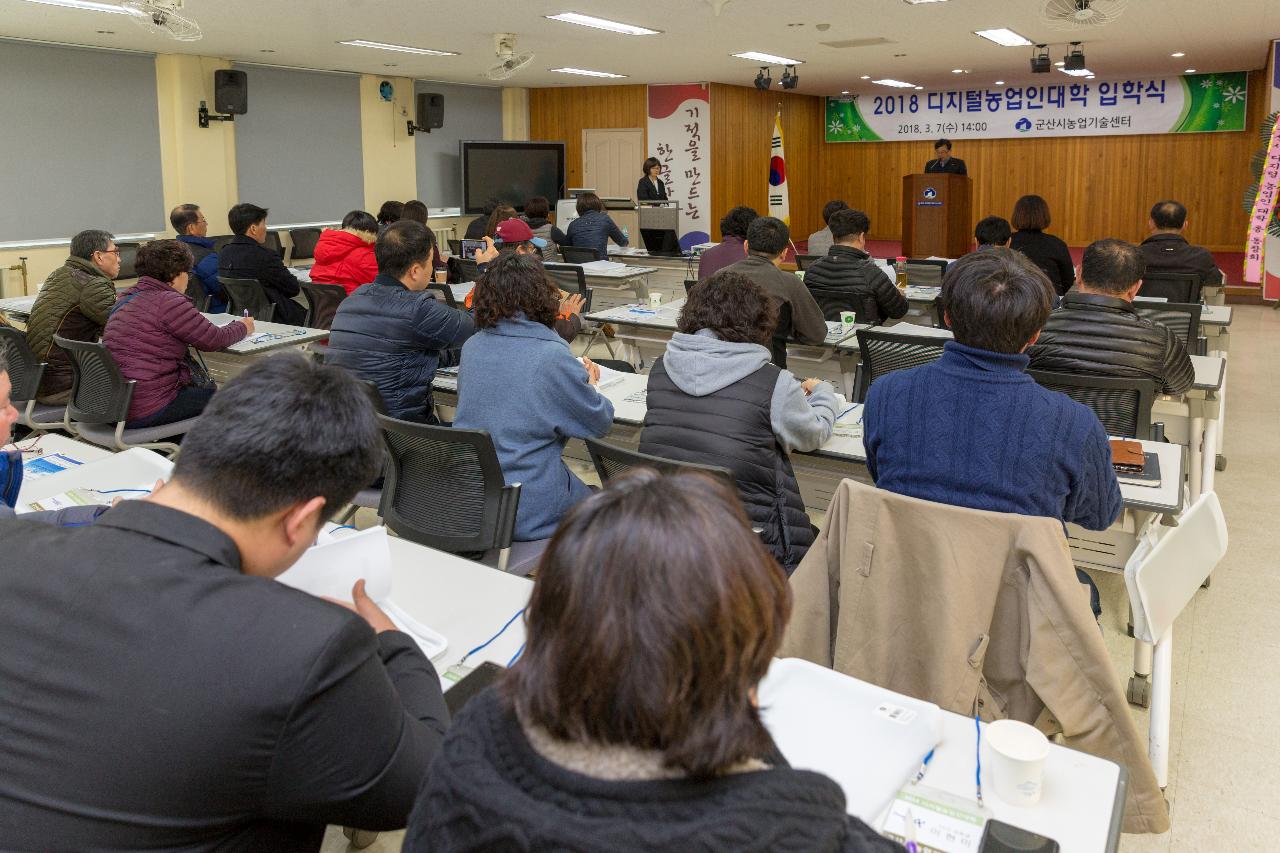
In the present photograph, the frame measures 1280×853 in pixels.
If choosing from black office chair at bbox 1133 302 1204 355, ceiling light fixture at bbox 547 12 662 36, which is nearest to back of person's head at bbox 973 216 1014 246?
black office chair at bbox 1133 302 1204 355

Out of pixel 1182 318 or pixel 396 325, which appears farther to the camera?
pixel 1182 318

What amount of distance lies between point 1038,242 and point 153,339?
198 inches

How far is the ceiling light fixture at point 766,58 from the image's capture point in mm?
10375

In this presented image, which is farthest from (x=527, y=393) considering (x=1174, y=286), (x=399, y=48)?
(x=399, y=48)

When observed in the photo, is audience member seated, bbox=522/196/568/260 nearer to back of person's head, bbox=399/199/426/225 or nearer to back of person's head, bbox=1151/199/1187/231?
back of person's head, bbox=399/199/426/225

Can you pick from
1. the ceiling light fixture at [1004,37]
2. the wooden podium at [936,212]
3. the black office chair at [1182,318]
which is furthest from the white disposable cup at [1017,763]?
the wooden podium at [936,212]

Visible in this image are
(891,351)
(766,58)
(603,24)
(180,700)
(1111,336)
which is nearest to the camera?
(180,700)

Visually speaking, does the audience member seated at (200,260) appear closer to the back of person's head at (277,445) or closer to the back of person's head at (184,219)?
the back of person's head at (184,219)

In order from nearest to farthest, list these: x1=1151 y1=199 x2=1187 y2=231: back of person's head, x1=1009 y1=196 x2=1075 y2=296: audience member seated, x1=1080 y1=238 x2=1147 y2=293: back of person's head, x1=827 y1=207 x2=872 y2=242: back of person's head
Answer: x1=1080 y1=238 x2=1147 y2=293: back of person's head < x1=827 y1=207 x2=872 y2=242: back of person's head < x1=1009 y1=196 x2=1075 y2=296: audience member seated < x1=1151 y1=199 x2=1187 y2=231: back of person's head

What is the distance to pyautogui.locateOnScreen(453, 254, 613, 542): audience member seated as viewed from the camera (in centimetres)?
293

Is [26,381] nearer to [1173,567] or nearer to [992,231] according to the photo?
[1173,567]

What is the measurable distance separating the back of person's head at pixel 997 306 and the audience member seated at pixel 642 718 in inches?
58.8

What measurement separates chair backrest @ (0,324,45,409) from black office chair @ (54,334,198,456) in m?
0.15

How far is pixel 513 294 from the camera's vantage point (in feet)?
9.70
